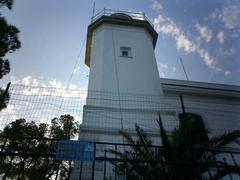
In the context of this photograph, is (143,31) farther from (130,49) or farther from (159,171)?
(159,171)

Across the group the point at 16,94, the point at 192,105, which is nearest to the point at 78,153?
the point at 16,94

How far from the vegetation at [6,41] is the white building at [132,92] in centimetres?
301

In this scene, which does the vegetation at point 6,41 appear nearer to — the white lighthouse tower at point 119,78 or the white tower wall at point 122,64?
the white lighthouse tower at point 119,78

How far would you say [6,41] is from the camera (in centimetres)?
638

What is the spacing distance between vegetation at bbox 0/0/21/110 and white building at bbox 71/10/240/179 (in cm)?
301

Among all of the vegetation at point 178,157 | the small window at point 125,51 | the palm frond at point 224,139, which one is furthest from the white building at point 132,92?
the palm frond at point 224,139

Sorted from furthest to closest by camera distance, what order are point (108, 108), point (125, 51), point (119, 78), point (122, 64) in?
point (125, 51) < point (122, 64) < point (119, 78) < point (108, 108)

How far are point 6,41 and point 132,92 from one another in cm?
560

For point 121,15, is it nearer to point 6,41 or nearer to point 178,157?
point 6,41

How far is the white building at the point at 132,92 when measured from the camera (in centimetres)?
853

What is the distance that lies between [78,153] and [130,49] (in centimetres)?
876

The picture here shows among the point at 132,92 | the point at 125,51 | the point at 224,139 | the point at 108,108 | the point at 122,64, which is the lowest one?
the point at 224,139

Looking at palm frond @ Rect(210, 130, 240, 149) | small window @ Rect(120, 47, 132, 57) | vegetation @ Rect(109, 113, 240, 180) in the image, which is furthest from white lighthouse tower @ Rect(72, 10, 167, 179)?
palm frond @ Rect(210, 130, 240, 149)

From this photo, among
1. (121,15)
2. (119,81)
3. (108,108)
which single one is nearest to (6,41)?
(108,108)
